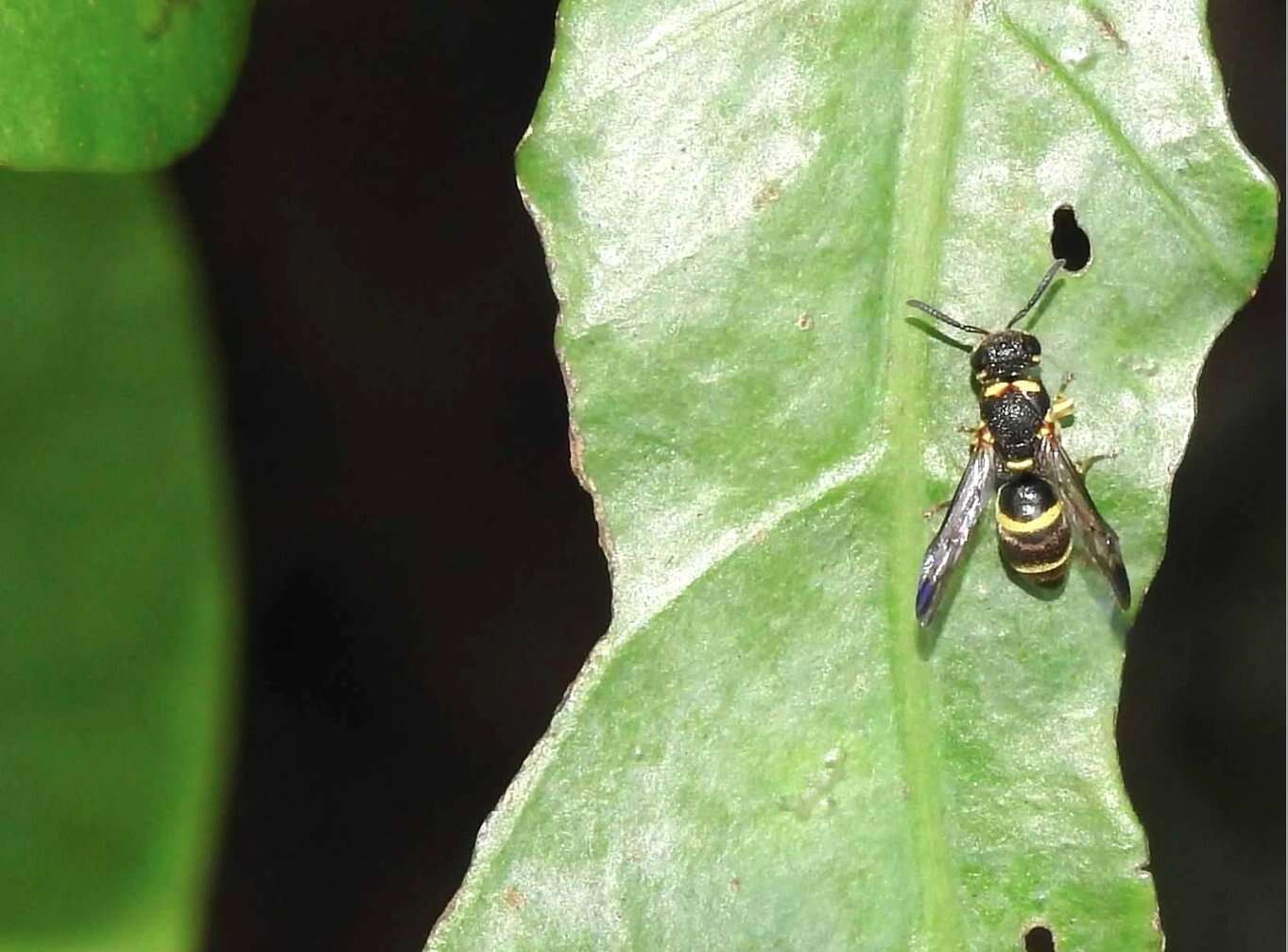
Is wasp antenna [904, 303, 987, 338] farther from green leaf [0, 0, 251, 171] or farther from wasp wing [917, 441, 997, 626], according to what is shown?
green leaf [0, 0, 251, 171]

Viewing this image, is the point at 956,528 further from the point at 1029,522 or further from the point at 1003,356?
the point at 1003,356

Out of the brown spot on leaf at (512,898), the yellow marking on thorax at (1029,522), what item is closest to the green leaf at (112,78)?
the brown spot on leaf at (512,898)

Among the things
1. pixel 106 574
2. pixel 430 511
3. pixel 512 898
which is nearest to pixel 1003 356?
pixel 512 898

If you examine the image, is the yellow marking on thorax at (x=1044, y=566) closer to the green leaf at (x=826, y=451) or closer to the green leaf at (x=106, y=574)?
the green leaf at (x=826, y=451)

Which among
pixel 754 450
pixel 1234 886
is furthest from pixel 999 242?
pixel 1234 886

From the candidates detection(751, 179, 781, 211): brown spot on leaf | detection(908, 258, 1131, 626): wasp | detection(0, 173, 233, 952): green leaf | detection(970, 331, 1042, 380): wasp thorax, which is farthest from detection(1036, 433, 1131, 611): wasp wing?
detection(0, 173, 233, 952): green leaf

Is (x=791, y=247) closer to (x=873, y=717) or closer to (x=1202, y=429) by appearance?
(x=873, y=717)

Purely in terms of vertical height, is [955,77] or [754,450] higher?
[955,77]
